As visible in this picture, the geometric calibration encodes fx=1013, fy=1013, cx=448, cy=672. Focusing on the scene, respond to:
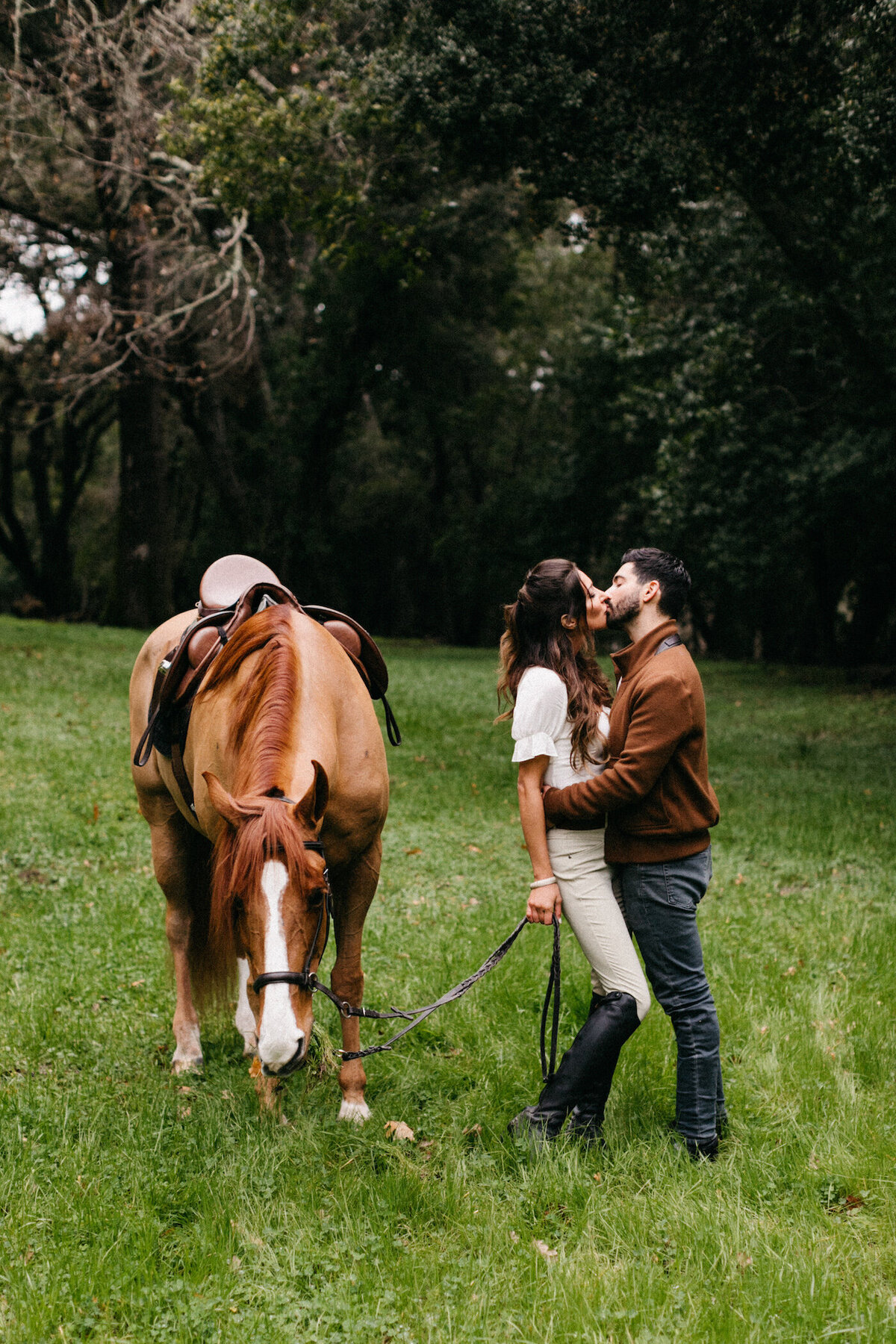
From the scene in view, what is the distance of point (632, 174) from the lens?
968 centimetres

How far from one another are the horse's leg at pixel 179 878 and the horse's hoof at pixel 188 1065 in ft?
0.36

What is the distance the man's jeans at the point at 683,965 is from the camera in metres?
3.52

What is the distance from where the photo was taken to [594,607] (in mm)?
3699

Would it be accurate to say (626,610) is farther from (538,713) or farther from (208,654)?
(208,654)

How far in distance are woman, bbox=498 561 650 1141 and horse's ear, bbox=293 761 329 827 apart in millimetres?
754

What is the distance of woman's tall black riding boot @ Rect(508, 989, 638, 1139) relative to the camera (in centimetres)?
349


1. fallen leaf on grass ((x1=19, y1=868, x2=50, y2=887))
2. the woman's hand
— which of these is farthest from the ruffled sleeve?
fallen leaf on grass ((x1=19, y1=868, x2=50, y2=887))

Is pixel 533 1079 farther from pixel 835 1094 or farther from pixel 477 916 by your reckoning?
pixel 477 916

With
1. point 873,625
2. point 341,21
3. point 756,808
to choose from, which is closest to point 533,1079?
point 756,808

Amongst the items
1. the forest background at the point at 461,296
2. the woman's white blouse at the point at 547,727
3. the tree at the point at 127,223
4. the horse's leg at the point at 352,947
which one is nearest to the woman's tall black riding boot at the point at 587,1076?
the horse's leg at the point at 352,947

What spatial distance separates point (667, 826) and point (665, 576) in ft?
2.95

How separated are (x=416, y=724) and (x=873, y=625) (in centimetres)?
1549

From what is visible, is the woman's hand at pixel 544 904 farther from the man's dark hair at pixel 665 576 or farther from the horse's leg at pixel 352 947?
the man's dark hair at pixel 665 576

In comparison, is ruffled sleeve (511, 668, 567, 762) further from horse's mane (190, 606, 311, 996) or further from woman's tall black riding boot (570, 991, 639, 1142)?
woman's tall black riding boot (570, 991, 639, 1142)
